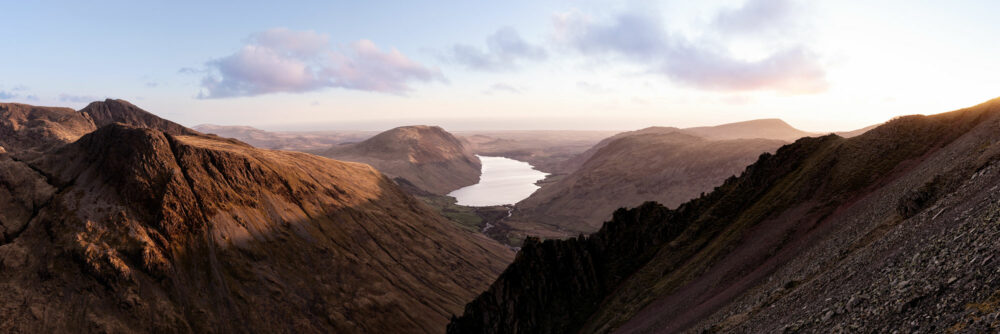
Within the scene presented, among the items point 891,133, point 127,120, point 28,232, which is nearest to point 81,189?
point 28,232

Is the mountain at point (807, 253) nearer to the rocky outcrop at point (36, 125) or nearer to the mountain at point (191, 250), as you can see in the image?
the mountain at point (191, 250)

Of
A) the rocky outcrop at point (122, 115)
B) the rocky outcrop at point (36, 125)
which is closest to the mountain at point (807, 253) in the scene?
the rocky outcrop at point (36, 125)

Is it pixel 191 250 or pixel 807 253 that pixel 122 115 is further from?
pixel 807 253

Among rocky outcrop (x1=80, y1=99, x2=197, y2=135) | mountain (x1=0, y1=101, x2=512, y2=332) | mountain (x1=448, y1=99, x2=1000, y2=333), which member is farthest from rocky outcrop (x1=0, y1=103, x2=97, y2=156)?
mountain (x1=448, y1=99, x2=1000, y2=333)

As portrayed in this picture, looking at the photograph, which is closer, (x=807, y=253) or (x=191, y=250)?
(x=807, y=253)

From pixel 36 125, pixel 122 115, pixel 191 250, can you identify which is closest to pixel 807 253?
pixel 191 250
